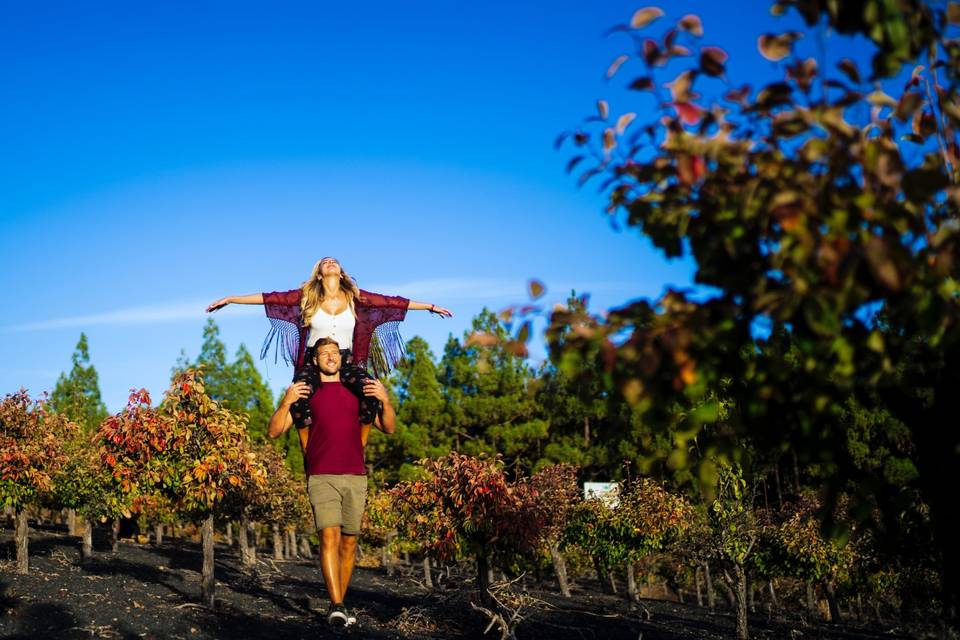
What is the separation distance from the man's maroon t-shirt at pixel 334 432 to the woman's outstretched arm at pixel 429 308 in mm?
942

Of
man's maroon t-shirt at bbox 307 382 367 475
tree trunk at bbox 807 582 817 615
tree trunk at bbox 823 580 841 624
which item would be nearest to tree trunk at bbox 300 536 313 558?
tree trunk at bbox 807 582 817 615

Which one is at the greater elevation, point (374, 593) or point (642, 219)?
point (642, 219)

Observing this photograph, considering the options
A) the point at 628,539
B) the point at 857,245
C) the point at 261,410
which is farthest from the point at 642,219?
the point at 261,410

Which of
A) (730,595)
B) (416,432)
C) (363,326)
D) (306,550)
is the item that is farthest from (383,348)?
(306,550)

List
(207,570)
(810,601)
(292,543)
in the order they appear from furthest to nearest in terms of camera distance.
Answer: (292,543) < (810,601) < (207,570)

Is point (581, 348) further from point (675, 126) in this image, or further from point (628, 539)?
point (628, 539)

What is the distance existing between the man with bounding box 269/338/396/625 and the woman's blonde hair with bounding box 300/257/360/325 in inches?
14.1

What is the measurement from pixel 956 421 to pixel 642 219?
1.14 metres

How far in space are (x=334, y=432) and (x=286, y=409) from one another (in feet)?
1.27

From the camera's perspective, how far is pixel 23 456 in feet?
35.4

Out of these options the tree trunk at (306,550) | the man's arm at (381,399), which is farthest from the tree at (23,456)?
the tree trunk at (306,550)

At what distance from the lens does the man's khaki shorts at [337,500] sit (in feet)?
20.0

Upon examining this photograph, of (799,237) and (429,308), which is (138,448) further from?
(799,237)

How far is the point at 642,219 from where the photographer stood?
2268 millimetres
